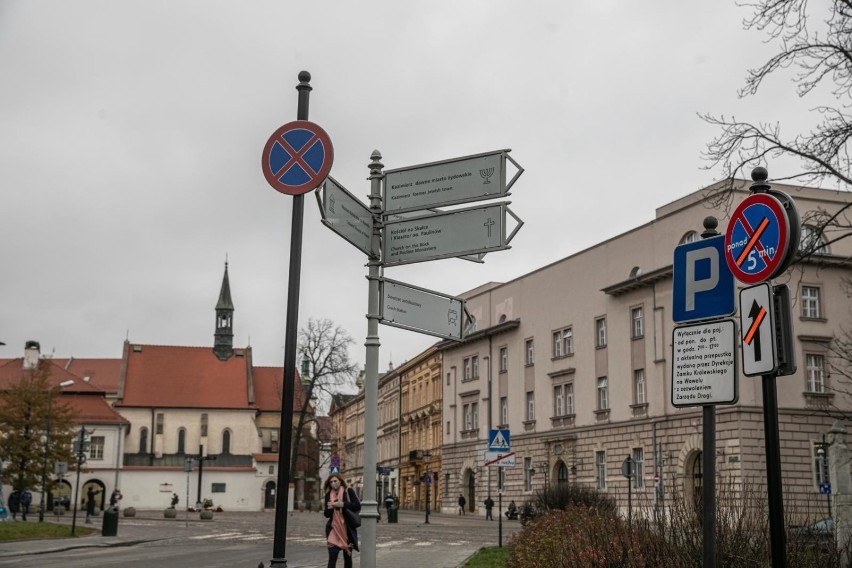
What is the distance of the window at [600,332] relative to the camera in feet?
168

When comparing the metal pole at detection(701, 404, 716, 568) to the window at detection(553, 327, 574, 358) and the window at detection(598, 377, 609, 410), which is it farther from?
the window at detection(553, 327, 574, 358)

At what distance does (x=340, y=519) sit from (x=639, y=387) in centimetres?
3433

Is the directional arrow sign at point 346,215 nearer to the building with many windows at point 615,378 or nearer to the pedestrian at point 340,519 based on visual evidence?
the pedestrian at point 340,519

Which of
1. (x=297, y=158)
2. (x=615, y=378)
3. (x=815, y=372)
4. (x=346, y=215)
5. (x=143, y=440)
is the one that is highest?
(x=615, y=378)

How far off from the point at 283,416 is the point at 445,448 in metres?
64.4

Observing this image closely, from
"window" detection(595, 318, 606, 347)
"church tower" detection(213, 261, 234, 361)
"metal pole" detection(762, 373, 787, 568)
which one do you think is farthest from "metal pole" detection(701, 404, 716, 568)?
"church tower" detection(213, 261, 234, 361)

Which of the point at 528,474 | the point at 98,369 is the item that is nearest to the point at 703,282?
the point at 528,474

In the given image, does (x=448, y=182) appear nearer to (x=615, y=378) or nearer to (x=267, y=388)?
(x=615, y=378)

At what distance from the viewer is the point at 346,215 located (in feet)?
25.6

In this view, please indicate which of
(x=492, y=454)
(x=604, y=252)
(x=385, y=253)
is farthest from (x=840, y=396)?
(x=385, y=253)

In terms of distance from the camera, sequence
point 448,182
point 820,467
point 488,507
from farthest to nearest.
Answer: point 488,507, point 820,467, point 448,182

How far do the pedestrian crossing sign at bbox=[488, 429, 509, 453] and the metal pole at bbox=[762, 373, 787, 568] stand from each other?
734 inches

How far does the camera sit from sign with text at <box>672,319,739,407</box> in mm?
5680

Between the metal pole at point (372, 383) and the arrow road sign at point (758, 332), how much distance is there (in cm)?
284
